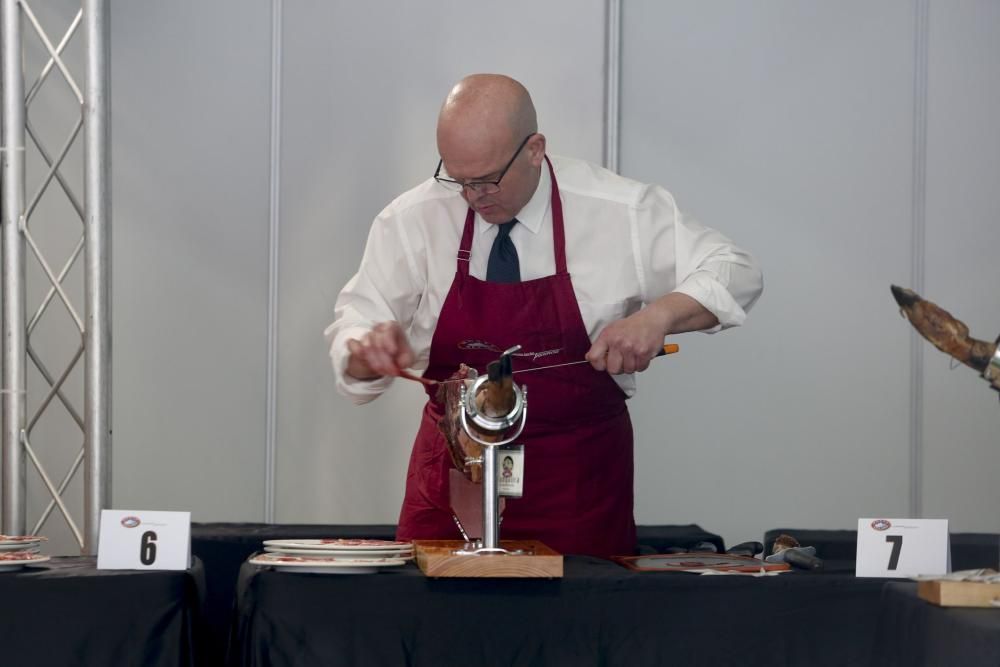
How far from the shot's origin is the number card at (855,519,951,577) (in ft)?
5.82

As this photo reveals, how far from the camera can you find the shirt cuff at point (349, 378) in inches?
85.1

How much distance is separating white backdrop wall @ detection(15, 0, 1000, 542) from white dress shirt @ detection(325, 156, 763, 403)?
5.17 ft

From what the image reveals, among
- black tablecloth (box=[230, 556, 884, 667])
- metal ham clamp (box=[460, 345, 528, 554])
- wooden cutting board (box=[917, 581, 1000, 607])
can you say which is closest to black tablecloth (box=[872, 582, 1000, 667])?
wooden cutting board (box=[917, 581, 1000, 607])

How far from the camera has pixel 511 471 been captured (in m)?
1.86

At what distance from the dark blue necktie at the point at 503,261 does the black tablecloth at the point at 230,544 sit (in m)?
0.68

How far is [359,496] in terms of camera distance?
4.11 metres

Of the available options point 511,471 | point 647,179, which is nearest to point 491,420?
point 511,471

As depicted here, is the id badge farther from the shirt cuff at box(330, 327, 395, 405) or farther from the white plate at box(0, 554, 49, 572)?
the white plate at box(0, 554, 49, 572)

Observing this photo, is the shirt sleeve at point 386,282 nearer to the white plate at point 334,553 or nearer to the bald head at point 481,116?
the bald head at point 481,116

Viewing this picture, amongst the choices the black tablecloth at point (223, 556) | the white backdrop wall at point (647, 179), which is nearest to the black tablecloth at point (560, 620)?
the black tablecloth at point (223, 556)

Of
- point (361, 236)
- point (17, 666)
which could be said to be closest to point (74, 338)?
point (361, 236)

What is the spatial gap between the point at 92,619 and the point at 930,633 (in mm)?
1094

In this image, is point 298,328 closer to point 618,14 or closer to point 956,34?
point 618,14

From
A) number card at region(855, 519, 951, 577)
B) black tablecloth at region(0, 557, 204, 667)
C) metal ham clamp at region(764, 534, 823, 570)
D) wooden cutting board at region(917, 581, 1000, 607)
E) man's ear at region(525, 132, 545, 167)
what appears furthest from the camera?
man's ear at region(525, 132, 545, 167)
